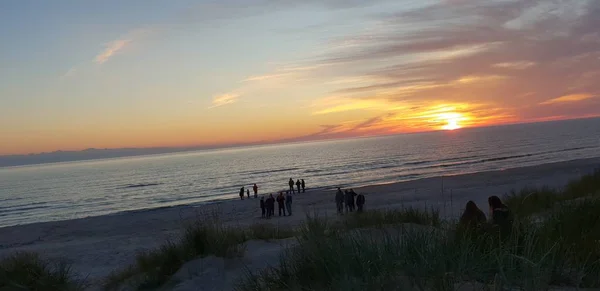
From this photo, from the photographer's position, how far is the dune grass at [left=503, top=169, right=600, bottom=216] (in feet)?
35.1

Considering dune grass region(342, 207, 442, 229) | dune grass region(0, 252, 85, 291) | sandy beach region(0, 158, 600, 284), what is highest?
dune grass region(342, 207, 442, 229)

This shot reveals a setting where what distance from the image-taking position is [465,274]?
3.96 metres

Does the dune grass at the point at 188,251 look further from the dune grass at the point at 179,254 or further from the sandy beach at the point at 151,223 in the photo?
the sandy beach at the point at 151,223

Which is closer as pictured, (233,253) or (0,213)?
(233,253)

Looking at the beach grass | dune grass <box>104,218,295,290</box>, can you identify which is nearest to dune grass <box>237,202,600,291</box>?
the beach grass

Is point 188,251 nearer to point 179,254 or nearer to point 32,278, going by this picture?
point 179,254

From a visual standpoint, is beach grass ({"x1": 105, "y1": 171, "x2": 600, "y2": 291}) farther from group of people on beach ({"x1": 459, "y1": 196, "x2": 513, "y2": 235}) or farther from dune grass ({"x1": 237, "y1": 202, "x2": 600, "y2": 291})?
group of people on beach ({"x1": 459, "y1": 196, "x2": 513, "y2": 235})

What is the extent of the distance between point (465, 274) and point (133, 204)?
44.6m

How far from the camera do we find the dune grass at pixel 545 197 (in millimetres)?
10693

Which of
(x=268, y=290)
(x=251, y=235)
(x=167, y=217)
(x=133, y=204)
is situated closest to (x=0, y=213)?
(x=133, y=204)

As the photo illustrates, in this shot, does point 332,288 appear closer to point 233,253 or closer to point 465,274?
point 465,274

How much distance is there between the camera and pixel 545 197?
1290cm

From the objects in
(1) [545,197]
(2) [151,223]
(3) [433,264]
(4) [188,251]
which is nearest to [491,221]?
(3) [433,264]

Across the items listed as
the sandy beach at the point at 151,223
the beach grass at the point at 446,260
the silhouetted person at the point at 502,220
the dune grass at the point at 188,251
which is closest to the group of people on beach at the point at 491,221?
the silhouetted person at the point at 502,220
